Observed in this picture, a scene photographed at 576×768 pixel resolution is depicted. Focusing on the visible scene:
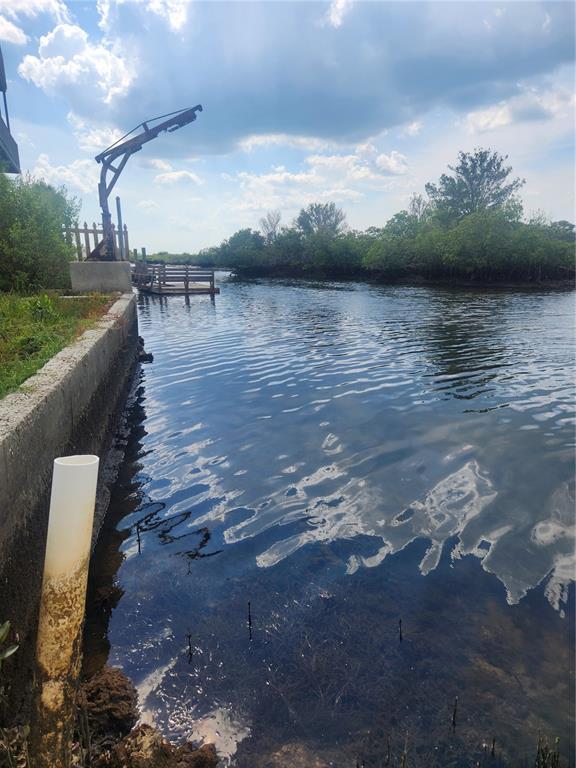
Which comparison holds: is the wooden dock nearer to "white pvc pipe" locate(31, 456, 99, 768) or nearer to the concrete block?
the concrete block

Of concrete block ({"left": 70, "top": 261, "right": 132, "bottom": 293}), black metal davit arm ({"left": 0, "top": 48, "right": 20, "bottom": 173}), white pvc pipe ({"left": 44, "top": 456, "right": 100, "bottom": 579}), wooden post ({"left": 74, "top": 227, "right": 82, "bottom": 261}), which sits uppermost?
black metal davit arm ({"left": 0, "top": 48, "right": 20, "bottom": 173})

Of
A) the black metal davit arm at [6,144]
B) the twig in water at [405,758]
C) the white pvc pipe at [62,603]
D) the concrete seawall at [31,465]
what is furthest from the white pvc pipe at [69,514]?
the black metal davit arm at [6,144]

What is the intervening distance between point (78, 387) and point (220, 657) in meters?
3.55

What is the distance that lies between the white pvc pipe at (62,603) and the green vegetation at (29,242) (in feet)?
45.0

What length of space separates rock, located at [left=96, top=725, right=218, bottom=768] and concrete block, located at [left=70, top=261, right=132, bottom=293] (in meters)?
14.8

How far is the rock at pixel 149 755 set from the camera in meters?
2.52

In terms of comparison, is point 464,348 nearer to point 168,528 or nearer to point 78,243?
point 168,528

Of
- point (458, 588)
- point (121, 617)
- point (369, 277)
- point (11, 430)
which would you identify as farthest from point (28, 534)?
point (369, 277)

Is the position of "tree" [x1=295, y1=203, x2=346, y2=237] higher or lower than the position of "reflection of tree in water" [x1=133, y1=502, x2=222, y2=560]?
higher

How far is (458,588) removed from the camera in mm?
4312

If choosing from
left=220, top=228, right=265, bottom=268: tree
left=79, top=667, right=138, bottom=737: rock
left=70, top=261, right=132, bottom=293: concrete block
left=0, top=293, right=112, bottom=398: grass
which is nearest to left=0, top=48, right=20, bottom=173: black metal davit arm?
left=70, top=261, right=132, bottom=293: concrete block

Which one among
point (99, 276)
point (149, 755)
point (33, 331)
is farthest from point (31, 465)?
point (99, 276)

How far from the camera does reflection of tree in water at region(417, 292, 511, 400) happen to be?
10484 mm

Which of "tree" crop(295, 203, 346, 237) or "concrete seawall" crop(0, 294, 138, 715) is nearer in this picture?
"concrete seawall" crop(0, 294, 138, 715)
